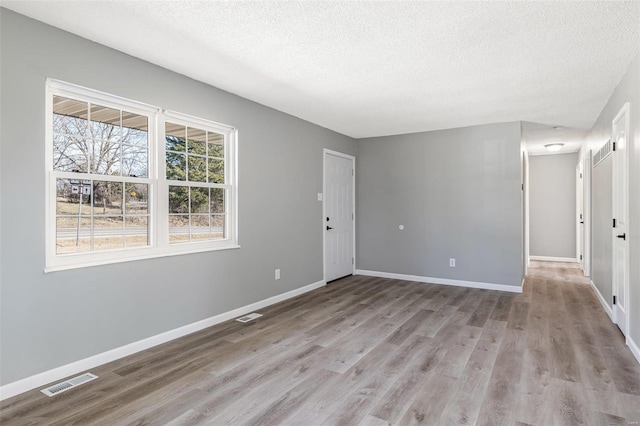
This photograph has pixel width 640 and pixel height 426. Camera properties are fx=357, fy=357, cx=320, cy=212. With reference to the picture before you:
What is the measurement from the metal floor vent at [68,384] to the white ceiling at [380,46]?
2455 mm

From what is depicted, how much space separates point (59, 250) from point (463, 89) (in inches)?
154

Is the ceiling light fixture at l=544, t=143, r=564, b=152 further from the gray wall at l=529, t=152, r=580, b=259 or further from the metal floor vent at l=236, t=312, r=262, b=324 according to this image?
the metal floor vent at l=236, t=312, r=262, b=324

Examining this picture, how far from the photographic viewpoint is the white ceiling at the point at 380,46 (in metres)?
2.25

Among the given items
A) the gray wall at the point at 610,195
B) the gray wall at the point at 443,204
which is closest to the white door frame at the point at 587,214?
the gray wall at the point at 610,195

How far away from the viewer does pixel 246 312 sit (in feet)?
13.2

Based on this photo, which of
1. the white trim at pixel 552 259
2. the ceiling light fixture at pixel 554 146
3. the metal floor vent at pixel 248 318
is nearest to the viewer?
the metal floor vent at pixel 248 318

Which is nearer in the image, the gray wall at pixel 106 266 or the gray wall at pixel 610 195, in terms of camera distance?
the gray wall at pixel 106 266

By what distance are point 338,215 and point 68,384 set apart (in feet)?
13.8

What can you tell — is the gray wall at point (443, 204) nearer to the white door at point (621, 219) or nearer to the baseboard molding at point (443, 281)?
the baseboard molding at point (443, 281)

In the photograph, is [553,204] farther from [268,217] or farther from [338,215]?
[268,217]

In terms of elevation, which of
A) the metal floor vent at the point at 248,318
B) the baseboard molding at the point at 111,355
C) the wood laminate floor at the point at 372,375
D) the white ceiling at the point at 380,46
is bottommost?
the wood laminate floor at the point at 372,375

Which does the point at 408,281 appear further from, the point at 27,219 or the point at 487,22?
the point at 27,219

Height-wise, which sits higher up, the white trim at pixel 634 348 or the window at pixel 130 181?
the window at pixel 130 181

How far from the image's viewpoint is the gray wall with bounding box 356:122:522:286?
5.15 metres
